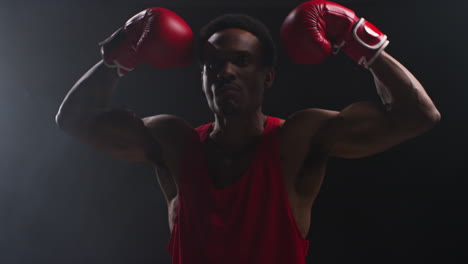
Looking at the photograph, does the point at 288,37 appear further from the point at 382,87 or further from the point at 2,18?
the point at 2,18

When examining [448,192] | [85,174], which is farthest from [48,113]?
[448,192]

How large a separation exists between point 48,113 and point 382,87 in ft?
6.27

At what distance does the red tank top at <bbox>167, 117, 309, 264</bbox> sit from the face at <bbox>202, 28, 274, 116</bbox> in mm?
167

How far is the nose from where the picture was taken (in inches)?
42.2

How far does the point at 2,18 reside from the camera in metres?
2.18

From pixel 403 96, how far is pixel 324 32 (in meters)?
0.31

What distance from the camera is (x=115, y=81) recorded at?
1.19m

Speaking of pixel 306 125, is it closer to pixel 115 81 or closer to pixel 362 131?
pixel 362 131

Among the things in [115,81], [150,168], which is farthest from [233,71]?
[150,168]

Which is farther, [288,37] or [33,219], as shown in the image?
[33,219]

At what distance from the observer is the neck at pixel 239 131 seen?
1.19m

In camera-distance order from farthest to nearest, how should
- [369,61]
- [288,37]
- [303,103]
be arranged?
[303,103], [288,37], [369,61]

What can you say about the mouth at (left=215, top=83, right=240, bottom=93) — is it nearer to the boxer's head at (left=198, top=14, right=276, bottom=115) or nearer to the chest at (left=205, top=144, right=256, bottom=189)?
the boxer's head at (left=198, top=14, right=276, bottom=115)

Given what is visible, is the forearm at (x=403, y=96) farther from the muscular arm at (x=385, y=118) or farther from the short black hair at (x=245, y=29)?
the short black hair at (x=245, y=29)
